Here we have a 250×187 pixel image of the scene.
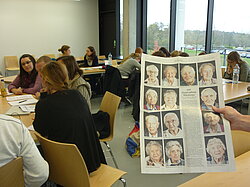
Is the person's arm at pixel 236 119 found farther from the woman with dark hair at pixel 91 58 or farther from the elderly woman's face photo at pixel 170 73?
the woman with dark hair at pixel 91 58

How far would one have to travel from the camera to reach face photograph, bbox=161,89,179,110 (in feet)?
2.94

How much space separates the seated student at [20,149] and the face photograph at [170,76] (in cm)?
74

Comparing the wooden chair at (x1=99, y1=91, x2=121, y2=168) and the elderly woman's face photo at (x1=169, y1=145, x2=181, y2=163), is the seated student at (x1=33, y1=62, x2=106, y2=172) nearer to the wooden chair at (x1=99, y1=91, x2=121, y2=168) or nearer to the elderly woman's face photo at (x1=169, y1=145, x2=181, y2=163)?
the wooden chair at (x1=99, y1=91, x2=121, y2=168)

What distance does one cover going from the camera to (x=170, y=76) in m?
0.90

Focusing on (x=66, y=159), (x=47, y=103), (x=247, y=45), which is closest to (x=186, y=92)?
(x=66, y=159)

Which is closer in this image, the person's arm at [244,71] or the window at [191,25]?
the person's arm at [244,71]

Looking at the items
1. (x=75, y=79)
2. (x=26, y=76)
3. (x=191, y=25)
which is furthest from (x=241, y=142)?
(x=191, y=25)

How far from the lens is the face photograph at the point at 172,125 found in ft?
2.89

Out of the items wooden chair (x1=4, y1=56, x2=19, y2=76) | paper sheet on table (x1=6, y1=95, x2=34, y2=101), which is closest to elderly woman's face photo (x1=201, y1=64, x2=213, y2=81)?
paper sheet on table (x1=6, y1=95, x2=34, y2=101)

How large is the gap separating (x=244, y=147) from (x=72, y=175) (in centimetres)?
108

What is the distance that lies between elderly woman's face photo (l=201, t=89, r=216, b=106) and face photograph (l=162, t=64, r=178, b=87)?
106mm

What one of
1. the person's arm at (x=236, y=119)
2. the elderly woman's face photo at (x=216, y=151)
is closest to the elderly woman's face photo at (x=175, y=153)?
the elderly woman's face photo at (x=216, y=151)

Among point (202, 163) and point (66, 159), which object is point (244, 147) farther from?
point (66, 159)

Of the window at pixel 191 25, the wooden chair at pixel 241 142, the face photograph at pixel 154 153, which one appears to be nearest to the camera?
the face photograph at pixel 154 153
